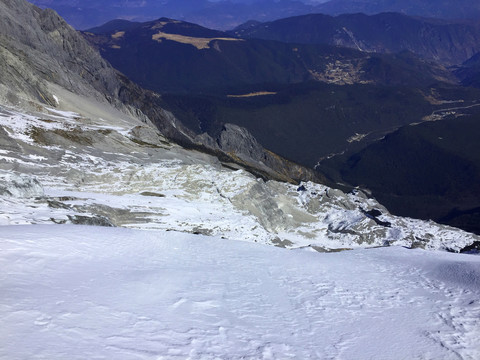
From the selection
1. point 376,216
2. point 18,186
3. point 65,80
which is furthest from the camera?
point 65,80

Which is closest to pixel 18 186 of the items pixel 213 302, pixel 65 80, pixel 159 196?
pixel 159 196

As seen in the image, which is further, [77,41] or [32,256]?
[77,41]

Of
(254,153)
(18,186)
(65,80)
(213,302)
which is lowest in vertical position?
(254,153)

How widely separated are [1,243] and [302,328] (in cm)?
984

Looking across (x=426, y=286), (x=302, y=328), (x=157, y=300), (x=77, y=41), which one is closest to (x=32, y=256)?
(x=157, y=300)

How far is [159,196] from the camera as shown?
3628 centimetres

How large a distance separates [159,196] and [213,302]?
24.0m

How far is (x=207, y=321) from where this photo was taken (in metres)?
11.9

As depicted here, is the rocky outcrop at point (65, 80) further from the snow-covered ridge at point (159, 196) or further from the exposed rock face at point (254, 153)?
the snow-covered ridge at point (159, 196)

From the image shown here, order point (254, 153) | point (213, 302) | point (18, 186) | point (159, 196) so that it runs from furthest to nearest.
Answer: point (254, 153), point (159, 196), point (18, 186), point (213, 302)

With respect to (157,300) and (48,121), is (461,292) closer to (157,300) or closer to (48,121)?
(157,300)

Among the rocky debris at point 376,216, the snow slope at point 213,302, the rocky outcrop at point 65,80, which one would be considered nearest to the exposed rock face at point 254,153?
the rocky outcrop at point 65,80

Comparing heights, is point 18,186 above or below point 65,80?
below

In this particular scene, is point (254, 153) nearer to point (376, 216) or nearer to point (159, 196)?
point (376, 216)
